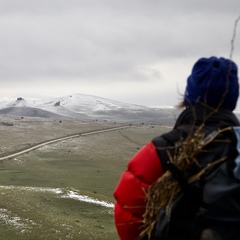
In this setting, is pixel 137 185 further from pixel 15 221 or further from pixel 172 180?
pixel 15 221

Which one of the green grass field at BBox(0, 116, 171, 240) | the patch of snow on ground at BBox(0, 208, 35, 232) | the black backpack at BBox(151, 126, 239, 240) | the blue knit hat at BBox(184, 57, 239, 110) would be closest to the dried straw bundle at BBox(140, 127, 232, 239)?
the black backpack at BBox(151, 126, 239, 240)

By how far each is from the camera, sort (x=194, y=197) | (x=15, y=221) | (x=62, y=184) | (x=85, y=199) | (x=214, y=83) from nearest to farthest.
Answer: (x=194, y=197) → (x=214, y=83) → (x=15, y=221) → (x=85, y=199) → (x=62, y=184)

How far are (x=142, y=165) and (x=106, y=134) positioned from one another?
84.5 m

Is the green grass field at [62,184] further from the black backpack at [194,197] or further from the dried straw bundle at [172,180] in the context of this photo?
the black backpack at [194,197]

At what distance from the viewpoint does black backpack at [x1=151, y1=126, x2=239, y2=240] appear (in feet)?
13.0

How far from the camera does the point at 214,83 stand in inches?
171

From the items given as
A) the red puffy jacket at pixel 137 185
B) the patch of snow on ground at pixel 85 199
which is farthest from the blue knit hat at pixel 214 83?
the patch of snow on ground at pixel 85 199

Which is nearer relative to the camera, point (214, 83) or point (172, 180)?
point (172, 180)

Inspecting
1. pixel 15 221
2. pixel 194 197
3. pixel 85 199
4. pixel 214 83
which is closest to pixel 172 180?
pixel 194 197

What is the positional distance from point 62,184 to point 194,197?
3809cm

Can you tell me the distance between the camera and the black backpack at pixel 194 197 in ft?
13.0

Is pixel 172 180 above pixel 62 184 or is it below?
above

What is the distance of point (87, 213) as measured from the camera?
26875 millimetres

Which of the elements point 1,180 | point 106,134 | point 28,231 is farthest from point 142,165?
point 106,134
